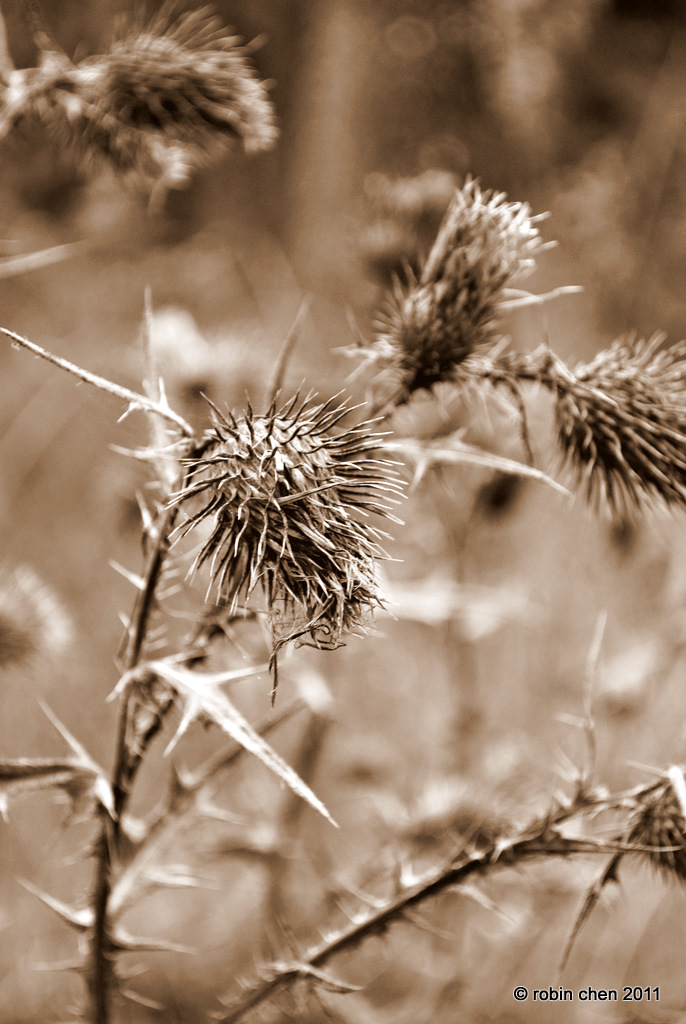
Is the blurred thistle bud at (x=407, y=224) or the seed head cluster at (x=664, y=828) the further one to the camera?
the blurred thistle bud at (x=407, y=224)

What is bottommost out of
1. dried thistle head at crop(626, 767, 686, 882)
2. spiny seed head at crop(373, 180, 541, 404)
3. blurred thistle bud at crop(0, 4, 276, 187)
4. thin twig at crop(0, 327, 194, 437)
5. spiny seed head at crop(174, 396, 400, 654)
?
dried thistle head at crop(626, 767, 686, 882)

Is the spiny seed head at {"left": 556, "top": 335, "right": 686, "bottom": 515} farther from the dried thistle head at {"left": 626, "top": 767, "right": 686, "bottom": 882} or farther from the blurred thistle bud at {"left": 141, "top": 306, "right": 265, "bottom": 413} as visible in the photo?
the blurred thistle bud at {"left": 141, "top": 306, "right": 265, "bottom": 413}

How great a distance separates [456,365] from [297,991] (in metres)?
0.95

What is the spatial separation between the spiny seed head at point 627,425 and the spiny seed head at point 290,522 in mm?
274

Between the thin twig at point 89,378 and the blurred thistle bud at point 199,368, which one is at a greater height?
the thin twig at point 89,378

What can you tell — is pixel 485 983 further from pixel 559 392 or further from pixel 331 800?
pixel 559 392

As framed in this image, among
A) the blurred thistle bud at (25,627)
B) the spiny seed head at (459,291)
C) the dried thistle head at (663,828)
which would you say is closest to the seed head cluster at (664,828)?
the dried thistle head at (663,828)

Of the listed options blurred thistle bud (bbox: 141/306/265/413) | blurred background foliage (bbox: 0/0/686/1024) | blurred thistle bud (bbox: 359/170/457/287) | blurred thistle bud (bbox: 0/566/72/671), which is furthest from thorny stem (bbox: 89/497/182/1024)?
blurred background foliage (bbox: 0/0/686/1024)

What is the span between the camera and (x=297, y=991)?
42.4 inches

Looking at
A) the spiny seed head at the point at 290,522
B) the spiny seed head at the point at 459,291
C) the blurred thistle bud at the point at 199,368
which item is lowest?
the blurred thistle bud at the point at 199,368

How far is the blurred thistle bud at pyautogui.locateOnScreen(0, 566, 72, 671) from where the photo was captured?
3.72 ft

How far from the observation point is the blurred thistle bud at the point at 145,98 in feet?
3.24

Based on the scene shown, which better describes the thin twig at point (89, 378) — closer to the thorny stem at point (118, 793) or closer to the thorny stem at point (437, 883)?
the thorny stem at point (118, 793)

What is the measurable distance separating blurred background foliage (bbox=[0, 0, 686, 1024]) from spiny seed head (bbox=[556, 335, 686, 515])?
0.92m
